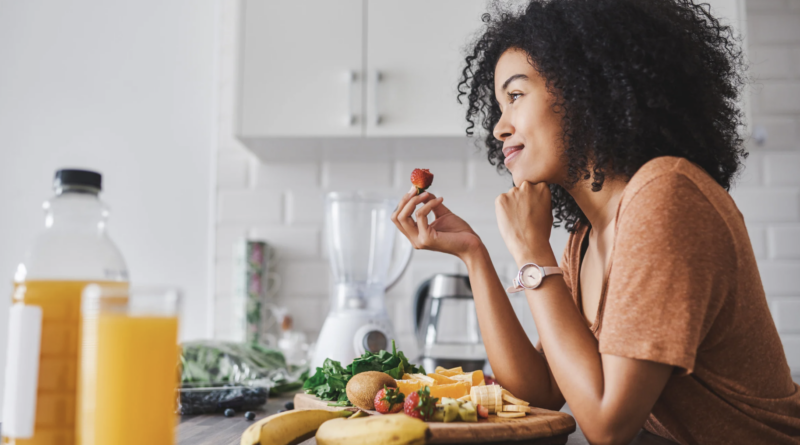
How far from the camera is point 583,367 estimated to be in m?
0.80

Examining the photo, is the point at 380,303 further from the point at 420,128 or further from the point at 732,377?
the point at 732,377

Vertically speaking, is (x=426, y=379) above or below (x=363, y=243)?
below

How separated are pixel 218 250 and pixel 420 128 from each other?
84 cm

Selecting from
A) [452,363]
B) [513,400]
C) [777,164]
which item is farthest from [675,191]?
[777,164]

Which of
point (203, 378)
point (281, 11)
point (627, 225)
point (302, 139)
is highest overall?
point (281, 11)

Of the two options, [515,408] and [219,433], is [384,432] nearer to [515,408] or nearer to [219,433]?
[515,408]

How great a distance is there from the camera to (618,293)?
76 centimetres

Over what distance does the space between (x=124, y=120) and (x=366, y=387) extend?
1740 mm

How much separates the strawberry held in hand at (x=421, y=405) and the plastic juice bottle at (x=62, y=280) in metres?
0.36

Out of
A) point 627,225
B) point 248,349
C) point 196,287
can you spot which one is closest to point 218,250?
point 196,287

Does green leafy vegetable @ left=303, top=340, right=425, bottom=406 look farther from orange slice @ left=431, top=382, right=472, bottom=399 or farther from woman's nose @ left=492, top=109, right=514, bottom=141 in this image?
woman's nose @ left=492, top=109, right=514, bottom=141

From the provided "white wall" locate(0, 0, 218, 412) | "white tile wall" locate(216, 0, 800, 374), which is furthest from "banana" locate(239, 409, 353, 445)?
"white wall" locate(0, 0, 218, 412)

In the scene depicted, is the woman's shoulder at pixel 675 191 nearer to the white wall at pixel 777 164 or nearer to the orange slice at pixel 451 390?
the orange slice at pixel 451 390

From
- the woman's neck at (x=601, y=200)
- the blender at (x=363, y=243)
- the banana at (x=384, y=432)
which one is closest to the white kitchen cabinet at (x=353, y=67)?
the blender at (x=363, y=243)
